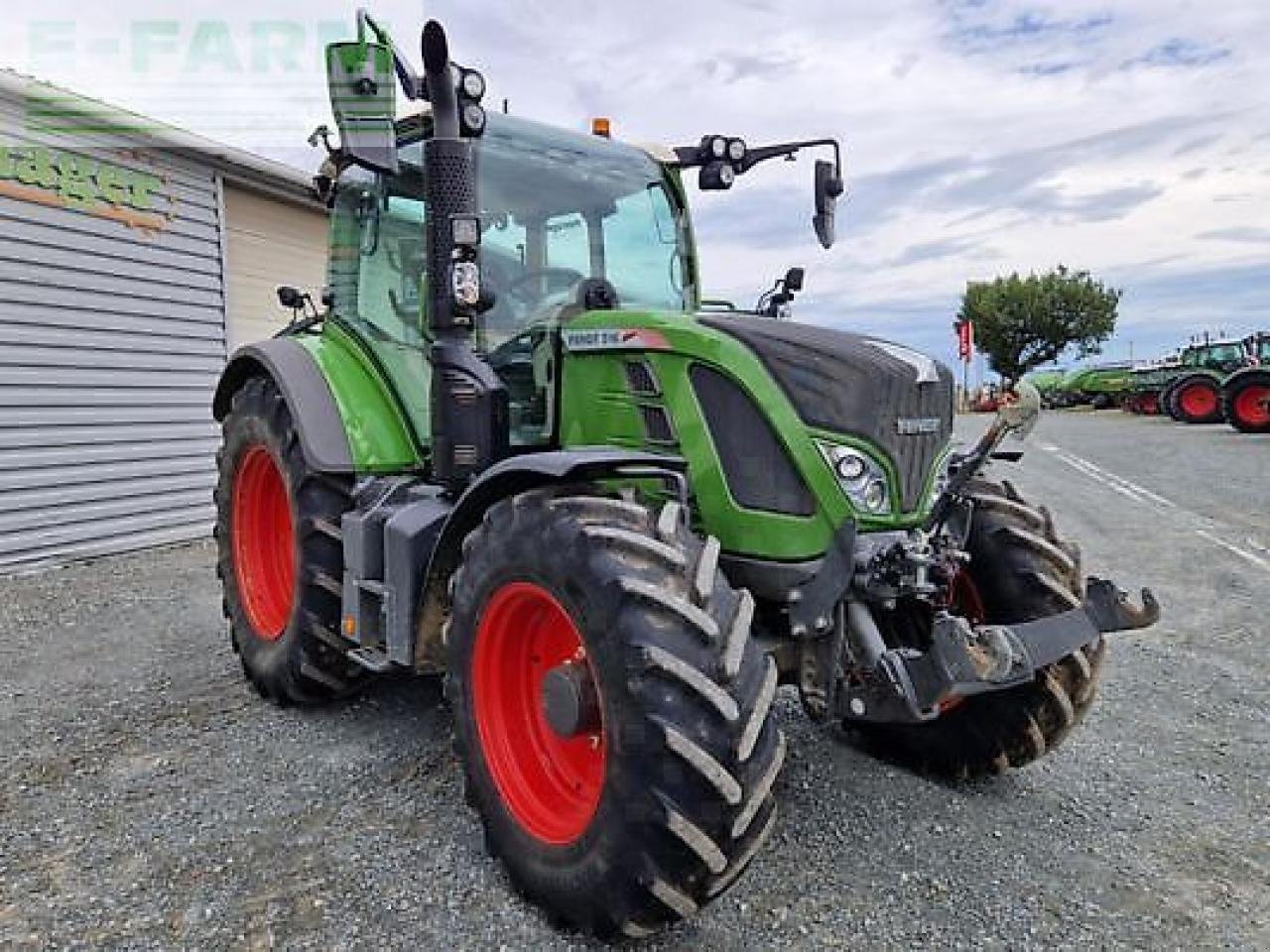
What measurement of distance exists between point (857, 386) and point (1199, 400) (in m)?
23.9

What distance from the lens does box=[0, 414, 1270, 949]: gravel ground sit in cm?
252

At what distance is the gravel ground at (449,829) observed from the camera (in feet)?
8.28

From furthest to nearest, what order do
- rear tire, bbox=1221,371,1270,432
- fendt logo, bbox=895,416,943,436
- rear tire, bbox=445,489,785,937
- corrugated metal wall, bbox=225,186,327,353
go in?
rear tire, bbox=1221,371,1270,432 → corrugated metal wall, bbox=225,186,327,353 → fendt logo, bbox=895,416,943,436 → rear tire, bbox=445,489,785,937

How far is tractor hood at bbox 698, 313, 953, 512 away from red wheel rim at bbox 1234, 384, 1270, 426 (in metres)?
19.6

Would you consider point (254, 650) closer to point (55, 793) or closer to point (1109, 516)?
point (55, 793)

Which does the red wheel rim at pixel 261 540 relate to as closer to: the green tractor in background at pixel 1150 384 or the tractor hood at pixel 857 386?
the tractor hood at pixel 857 386

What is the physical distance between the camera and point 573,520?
246cm

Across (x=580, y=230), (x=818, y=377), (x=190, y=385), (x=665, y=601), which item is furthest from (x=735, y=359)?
(x=190, y=385)

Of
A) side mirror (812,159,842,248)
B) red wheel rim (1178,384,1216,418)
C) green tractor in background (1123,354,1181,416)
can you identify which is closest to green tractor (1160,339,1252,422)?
red wheel rim (1178,384,1216,418)

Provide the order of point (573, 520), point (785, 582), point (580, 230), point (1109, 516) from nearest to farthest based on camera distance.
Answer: point (573, 520) → point (785, 582) → point (580, 230) → point (1109, 516)

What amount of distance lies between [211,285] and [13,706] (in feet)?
16.6

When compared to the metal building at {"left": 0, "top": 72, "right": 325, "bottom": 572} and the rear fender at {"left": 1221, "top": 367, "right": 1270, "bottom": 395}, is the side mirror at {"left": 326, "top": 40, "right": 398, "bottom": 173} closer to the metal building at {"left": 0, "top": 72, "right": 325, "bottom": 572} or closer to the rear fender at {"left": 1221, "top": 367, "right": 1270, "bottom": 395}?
the metal building at {"left": 0, "top": 72, "right": 325, "bottom": 572}

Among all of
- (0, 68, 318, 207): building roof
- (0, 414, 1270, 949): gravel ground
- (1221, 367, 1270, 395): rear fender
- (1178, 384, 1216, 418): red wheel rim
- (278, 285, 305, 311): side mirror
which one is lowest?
(0, 414, 1270, 949): gravel ground

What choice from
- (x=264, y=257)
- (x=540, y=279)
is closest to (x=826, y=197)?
(x=540, y=279)
